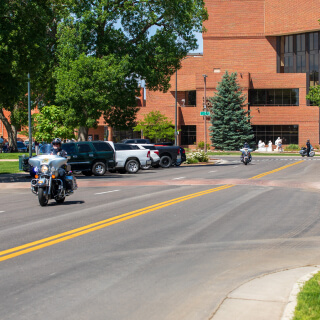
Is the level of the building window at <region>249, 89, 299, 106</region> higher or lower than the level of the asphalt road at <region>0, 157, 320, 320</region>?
higher

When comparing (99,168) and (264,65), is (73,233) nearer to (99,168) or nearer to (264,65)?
(99,168)

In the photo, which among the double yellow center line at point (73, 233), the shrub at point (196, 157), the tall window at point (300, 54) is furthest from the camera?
the tall window at point (300, 54)

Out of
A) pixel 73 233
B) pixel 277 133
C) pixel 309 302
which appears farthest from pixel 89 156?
pixel 277 133

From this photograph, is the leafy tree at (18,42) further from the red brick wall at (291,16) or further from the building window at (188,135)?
the red brick wall at (291,16)

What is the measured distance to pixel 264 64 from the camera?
273ft

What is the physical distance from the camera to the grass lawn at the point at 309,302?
5.45 metres

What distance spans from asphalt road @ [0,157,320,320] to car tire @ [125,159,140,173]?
14429mm

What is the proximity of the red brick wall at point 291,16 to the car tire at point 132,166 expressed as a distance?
55738 mm

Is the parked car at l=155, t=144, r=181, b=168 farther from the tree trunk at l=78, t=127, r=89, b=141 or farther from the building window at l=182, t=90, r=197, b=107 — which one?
the building window at l=182, t=90, r=197, b=107

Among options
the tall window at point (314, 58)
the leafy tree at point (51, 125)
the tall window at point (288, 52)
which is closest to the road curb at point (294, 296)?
the leafy tree at point (51, 125)

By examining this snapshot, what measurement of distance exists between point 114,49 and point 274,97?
43.8 m

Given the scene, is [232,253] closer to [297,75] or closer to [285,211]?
[285,211]

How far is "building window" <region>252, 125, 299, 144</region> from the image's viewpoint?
253 ft

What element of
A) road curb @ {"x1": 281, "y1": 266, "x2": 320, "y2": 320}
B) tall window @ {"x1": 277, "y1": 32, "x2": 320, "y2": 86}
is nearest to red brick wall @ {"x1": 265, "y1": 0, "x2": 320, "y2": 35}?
tall window @ {"x1": 277, "y1": 32, "x2": 320, "y2": 86}
